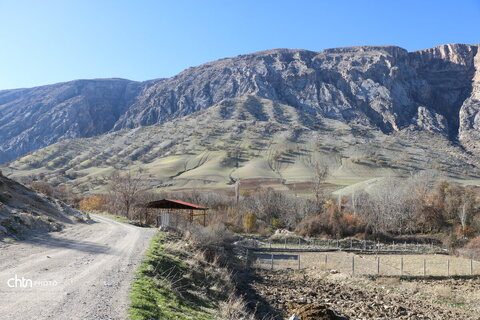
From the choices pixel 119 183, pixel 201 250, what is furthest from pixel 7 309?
pixel 119 183

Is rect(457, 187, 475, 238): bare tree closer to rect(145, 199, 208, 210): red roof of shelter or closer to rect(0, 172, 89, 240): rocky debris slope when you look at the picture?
rect(145, 199, 208, 210): red roof of shelter

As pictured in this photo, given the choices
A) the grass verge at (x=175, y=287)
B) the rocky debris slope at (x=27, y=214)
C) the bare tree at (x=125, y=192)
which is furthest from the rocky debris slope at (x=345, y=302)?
the bare tree at (x=125, y=192)

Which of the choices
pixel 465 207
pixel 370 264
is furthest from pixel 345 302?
pixel 465 207

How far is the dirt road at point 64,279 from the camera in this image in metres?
9.07

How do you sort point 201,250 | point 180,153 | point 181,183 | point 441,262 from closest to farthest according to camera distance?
point 201,250 < point 441,262 < point 181,183 < point 180,153

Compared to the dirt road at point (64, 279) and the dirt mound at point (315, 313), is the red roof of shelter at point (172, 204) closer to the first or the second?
the dirt road at point (64, 279)

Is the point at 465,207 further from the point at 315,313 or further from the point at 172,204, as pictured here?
the point at 315,313

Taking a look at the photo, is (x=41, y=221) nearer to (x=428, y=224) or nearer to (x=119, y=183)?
(x=119, y=183)

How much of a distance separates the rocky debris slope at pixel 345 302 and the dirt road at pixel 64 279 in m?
8.96

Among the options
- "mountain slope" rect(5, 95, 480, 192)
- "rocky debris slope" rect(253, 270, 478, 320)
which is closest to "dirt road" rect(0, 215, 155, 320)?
"rocky debris slope" rect(253, 270, 478, 320)

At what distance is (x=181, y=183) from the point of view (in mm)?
129750

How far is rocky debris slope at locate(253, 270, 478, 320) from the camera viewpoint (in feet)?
61.4

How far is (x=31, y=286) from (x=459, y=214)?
72706 millimetres

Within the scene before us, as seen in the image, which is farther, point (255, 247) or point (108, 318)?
point (255, 247)
